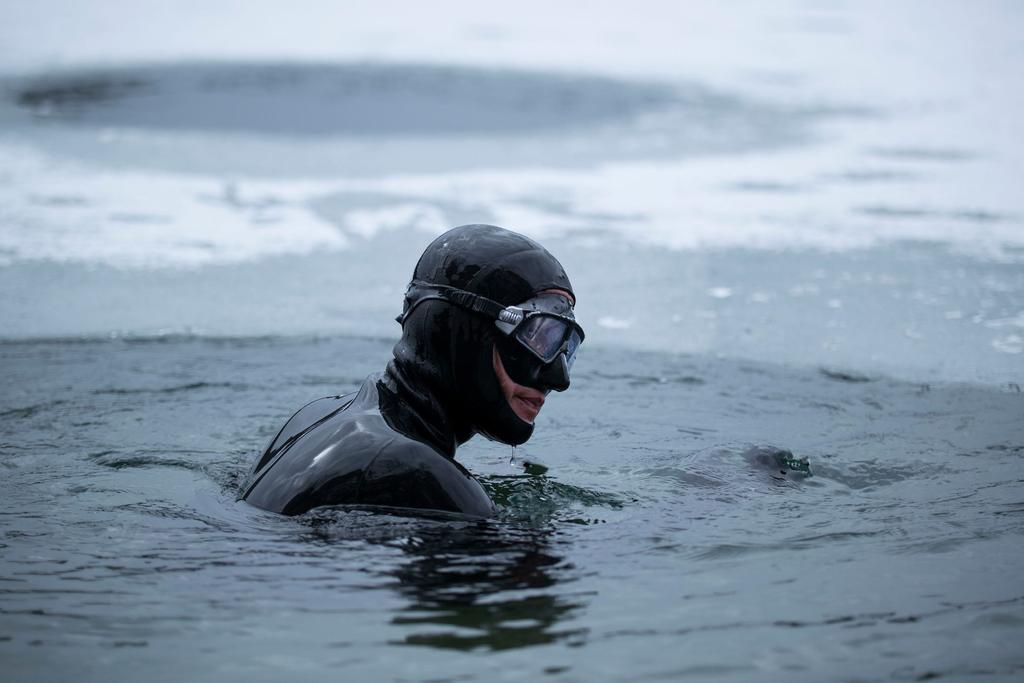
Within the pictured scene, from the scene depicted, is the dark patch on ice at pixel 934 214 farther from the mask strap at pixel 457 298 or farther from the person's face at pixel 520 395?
the mask strap at pixel 457 298

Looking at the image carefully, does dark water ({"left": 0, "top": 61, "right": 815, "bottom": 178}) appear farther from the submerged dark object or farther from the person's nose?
the person's nose

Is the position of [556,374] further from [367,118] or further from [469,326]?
[367,118]

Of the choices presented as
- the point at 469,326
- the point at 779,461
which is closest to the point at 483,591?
the point at 469,326

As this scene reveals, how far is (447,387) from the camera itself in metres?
3.67

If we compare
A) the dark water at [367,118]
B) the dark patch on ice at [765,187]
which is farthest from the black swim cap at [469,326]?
the dark water at [367,118]

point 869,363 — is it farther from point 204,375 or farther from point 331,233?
point 331,233

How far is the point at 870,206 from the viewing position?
895 cm

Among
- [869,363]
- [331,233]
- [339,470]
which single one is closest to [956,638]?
[339,470]

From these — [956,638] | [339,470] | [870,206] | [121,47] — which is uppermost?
[121,47]

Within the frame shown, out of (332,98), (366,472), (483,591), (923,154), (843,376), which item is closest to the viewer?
(483,591)

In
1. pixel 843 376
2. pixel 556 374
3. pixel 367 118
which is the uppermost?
pixel 367 118

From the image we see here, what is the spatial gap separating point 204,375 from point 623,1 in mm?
15047

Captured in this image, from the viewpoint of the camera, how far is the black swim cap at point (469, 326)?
11.9 ft

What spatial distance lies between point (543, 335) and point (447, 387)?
0.32 meters
